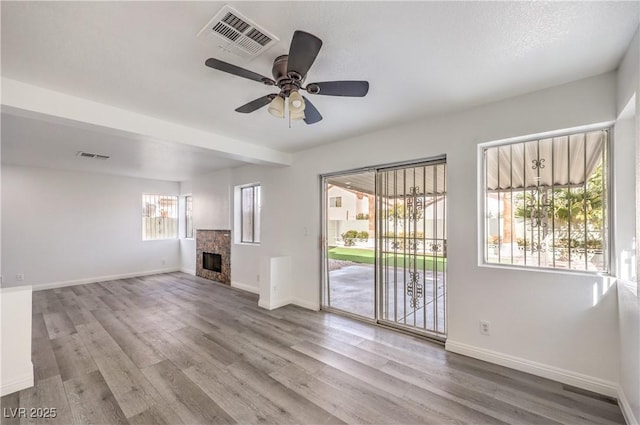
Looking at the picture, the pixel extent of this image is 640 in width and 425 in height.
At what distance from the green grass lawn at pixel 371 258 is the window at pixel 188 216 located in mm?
4954

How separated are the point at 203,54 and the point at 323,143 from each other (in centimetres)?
239

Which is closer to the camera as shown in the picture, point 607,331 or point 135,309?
point 607,331

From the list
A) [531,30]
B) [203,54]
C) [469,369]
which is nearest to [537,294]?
[469,369]

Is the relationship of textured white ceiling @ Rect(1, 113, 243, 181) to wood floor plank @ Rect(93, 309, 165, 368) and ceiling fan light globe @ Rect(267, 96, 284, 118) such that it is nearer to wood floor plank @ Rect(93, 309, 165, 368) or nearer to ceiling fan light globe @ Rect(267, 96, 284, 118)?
ceiling fan light globe @ Rect(267, 96, 284, 118)

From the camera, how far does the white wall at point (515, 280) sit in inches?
88.8

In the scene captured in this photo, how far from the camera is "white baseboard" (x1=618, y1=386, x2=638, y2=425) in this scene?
1.82 m

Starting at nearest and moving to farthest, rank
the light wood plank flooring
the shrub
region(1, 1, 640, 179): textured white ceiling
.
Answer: region(1, 1, 640, 179): textured white ceiling < the light wood plank flooring < the shrub

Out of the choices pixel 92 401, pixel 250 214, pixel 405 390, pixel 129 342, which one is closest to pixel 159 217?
pixel 250 214

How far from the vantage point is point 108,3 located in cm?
150

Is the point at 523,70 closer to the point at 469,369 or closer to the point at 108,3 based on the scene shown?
the point at 469,369

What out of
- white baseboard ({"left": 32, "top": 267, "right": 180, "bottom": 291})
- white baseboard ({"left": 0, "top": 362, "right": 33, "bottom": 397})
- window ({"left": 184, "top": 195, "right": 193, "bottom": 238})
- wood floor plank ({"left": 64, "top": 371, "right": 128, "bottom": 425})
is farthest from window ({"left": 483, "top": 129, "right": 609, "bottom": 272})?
white baseboard ({"left": 32, "top": 267, "right": 180, "bottom": 291})

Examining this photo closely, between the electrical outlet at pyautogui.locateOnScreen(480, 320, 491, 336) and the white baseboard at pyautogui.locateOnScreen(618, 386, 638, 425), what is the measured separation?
90cm

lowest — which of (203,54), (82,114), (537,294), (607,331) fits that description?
(607,331)

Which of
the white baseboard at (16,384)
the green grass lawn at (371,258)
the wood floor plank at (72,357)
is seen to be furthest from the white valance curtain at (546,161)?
the white baseboard at (16,384)
